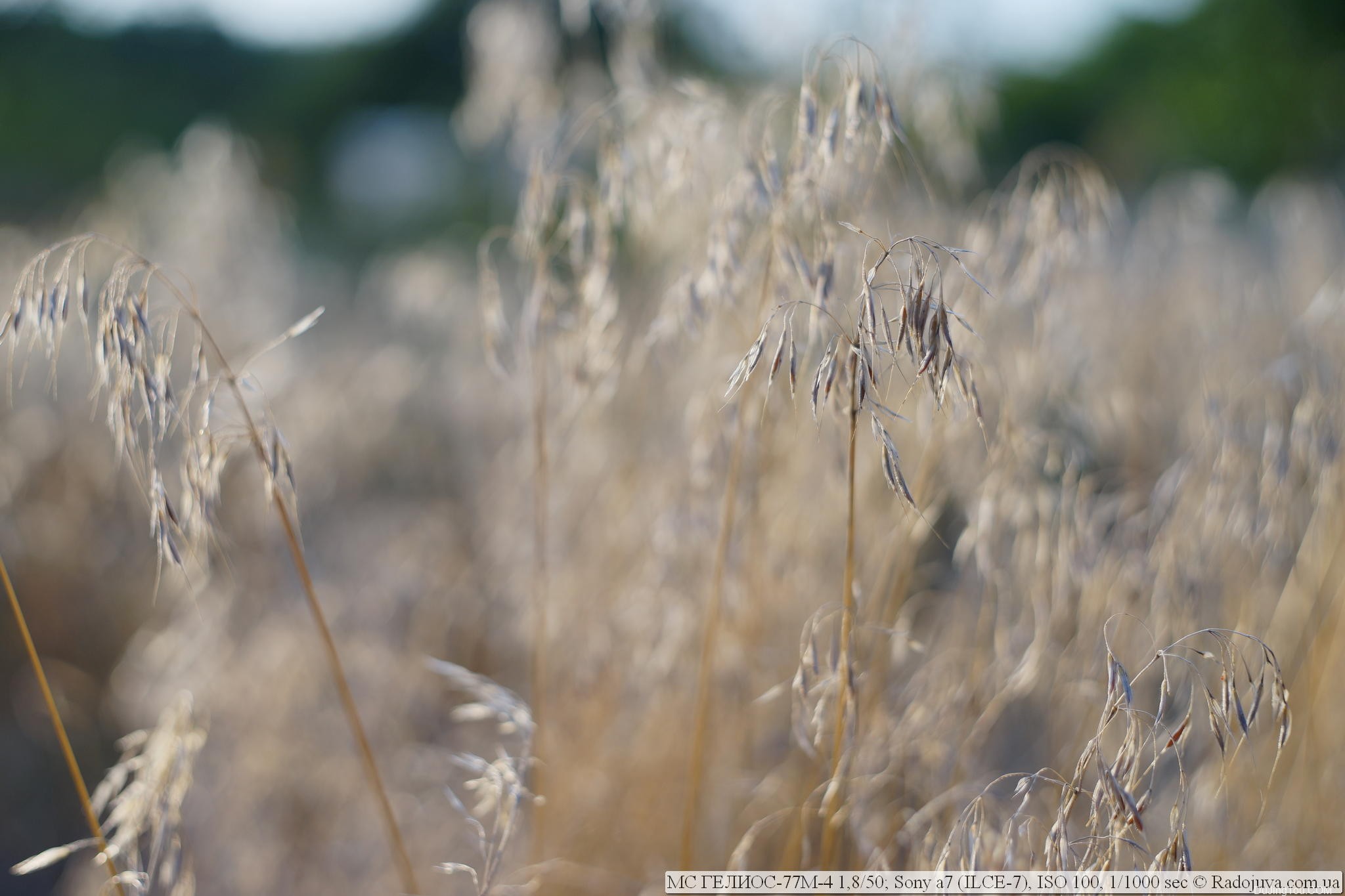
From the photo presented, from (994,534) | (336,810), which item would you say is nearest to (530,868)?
(994,534)

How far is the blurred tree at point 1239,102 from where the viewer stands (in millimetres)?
9359

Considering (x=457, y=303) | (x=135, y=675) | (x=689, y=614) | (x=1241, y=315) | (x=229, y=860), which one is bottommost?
(x=229, y=860)

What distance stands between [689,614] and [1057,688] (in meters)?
0.51

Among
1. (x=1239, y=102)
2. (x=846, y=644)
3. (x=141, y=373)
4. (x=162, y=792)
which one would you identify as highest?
(x=1239, y=102)

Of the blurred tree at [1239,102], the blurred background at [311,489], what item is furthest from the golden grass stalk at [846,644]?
the blurred tree at [1239,102]

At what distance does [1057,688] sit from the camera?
1194 mm

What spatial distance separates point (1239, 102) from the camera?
33.6ft

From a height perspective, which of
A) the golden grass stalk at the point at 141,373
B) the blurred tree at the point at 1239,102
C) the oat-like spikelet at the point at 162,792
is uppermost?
the blurred tree at the point at 1239,102

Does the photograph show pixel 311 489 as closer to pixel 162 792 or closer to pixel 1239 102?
pixel 162 792

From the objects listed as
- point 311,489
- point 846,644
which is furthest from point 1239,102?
point 846,644

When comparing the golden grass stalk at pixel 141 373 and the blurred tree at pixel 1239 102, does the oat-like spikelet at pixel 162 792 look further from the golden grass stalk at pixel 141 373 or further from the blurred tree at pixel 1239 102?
the blurred tree at pixel 1239 102

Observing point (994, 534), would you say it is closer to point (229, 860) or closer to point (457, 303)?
point (229, 860)

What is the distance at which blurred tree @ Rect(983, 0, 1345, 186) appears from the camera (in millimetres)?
9359

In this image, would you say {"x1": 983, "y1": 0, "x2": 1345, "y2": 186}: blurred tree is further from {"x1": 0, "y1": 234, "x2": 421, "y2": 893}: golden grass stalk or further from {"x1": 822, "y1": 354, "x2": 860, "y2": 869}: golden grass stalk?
{"x1": 0, "y1": 234, "x2": 421, "y2": 893}: golden grass stalk
